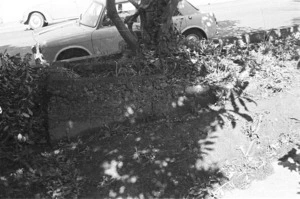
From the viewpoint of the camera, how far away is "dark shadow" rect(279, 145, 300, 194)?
4.25 metres

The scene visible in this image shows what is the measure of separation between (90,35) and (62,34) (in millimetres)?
715

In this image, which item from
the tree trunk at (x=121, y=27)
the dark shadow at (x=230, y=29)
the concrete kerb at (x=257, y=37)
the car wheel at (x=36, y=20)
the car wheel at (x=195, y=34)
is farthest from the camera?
the car wheel at (x=36, y=20)

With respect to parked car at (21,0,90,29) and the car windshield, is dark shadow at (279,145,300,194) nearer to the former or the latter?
the car windshield

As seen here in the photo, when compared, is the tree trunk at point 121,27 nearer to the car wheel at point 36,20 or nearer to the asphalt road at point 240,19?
the asphalt road at point 240,19

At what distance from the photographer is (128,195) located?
12.6 ft

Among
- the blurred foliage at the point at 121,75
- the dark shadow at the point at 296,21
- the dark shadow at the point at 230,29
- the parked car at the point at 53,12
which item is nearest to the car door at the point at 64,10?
the parked car at the point at 53,12

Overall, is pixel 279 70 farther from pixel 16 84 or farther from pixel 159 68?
pixel 16 84

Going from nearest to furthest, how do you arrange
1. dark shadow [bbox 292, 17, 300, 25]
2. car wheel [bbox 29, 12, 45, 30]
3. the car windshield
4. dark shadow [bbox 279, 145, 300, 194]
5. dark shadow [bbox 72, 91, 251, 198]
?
dark shadow [bbox 72, 91, 251, 198]
dark shadow [bbox 279, 145, 300, 194]
the car windshield
dark shadow [bbox 292, 17, 300, 25]
car wheel [bbox 29, 12, 45, 30]

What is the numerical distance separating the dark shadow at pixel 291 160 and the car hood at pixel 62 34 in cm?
514

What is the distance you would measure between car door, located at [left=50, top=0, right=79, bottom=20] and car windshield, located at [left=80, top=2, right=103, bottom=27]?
22.9 feet

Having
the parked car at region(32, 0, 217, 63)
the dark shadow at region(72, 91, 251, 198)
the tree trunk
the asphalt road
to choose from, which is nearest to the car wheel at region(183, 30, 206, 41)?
the parked car at region(32, 0, 217, 63)

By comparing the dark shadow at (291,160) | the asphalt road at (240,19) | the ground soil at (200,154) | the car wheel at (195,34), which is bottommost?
the dark shadow at (291,160)

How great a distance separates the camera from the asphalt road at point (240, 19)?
12.0 metres

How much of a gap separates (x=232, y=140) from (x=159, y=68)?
1527mm
